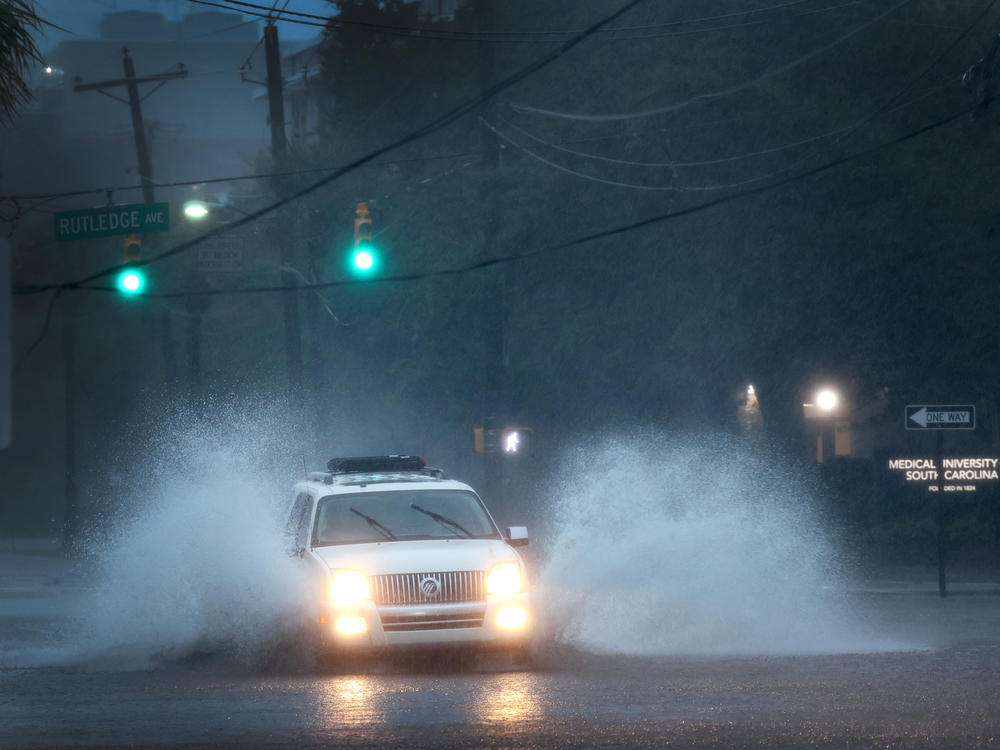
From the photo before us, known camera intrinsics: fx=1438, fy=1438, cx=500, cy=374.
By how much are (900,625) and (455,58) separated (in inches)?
990

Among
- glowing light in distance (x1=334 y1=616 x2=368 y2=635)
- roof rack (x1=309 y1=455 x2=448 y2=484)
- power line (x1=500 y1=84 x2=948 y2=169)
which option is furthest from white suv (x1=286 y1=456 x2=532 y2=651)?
power line (x1=500 y1=84 x2=948 y2=169)

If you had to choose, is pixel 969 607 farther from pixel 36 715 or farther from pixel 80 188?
pixel 80 188

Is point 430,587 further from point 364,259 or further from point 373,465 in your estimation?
point 364,259

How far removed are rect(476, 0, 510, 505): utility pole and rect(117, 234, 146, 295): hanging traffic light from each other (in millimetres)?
5637

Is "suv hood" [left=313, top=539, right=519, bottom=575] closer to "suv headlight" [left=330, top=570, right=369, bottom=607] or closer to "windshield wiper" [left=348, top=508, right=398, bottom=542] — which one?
"suv headlight" [left=330, top=570, right=369, bottom=607]

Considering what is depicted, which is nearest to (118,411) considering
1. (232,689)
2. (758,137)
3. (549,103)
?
(549,103)

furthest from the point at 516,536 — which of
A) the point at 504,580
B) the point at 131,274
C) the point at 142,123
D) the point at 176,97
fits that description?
the point at 176,97

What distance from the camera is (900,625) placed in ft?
56.7

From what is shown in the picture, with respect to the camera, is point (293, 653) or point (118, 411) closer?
point (293, 653)

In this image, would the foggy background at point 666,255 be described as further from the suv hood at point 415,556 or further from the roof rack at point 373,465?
the suv hood at point 415,556

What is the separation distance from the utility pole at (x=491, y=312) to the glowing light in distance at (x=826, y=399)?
960 cm

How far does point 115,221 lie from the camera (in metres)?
21.8

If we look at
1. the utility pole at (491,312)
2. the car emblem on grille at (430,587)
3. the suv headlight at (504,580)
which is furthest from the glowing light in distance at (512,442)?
the car emblem on grille at (430,587)

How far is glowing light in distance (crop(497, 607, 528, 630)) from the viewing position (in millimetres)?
12820
